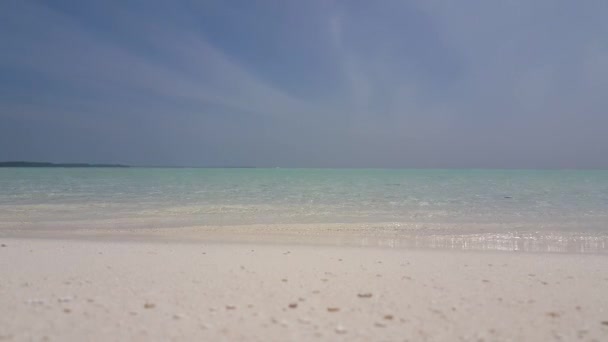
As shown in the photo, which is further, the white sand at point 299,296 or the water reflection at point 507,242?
the water reflection at point 507,242

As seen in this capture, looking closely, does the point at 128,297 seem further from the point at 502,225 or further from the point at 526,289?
the point at 502,225

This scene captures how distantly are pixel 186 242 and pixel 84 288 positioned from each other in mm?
4372

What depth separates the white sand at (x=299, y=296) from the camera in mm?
4113

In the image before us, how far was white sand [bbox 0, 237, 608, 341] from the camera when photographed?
4113 mm

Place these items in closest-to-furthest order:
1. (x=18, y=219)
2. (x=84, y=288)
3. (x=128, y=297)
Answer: (x=128, y=297)
(x=84, y=288)
(x=18, y=219)

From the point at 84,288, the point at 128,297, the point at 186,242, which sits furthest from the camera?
the point at 186,242

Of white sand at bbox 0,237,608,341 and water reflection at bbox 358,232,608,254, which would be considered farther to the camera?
water reflection at bbox 358,232,608,254

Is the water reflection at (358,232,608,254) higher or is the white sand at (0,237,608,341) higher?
the white sand at (0,237,608,341)

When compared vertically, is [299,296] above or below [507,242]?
above

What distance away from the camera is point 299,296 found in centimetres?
524

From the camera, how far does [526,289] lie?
5.69 metres

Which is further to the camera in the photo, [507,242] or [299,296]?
[507,242]

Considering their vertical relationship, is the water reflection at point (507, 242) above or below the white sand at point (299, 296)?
below

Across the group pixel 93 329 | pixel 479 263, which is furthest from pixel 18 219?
pixel 479 263
